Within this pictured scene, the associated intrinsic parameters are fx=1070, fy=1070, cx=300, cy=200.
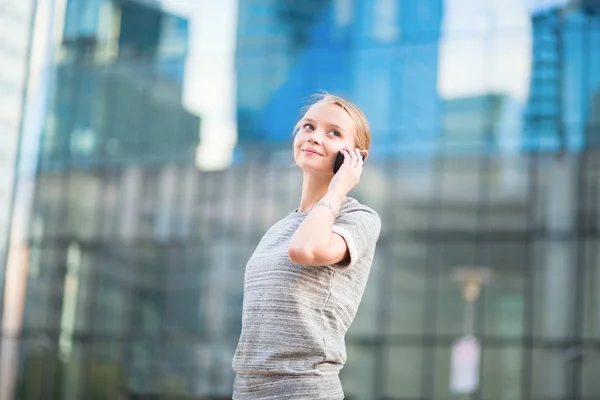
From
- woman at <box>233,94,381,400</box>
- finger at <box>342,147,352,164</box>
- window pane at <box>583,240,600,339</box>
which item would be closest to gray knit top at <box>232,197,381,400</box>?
woman at <box>233,94,381,400</box>

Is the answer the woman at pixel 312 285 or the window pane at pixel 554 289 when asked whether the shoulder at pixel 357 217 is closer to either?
the woman at pixel 312 285

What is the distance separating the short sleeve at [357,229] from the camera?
2492 millimetres

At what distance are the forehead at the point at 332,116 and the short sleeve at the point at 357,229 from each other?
21cm

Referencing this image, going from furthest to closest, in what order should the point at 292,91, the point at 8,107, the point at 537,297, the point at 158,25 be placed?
the point at 8,107 < the point at 158,25 < the point at 292,91 < the point at 537,297

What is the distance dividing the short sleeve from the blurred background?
23471 mm

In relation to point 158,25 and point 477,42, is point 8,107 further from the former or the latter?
point 477,42

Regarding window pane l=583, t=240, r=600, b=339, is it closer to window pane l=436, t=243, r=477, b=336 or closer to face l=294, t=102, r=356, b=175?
window pane l=436, t=243, r=477, b=336

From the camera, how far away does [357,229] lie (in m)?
2.56

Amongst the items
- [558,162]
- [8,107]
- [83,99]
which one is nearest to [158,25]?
[83,99]

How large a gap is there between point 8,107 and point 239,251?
9.28 m

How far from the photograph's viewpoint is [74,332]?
30.1 metres

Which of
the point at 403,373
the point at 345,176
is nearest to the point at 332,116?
the point at 345,176

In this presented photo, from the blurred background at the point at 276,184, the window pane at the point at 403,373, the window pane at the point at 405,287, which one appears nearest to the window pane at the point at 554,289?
the blurred background at the point at 276,184

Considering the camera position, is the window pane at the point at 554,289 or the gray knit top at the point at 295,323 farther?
the window pane at the point at 554,289
